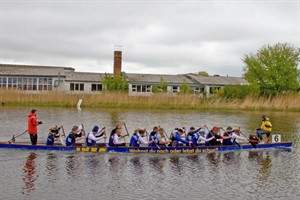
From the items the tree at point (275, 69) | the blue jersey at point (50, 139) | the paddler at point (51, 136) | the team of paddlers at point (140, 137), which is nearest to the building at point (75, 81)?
the tree at point (275, 69)

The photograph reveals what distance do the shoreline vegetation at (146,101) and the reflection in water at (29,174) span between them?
28.4 metres

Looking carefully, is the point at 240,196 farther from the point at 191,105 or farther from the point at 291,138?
the point at 191,105

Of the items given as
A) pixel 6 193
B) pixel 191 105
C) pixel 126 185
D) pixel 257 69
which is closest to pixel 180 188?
pixel 126 185

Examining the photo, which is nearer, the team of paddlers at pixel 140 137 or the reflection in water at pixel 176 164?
the reflection in water at pixel 176 164

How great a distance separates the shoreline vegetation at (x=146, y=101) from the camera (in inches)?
1847

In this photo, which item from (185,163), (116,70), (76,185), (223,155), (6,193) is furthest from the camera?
(116,70)

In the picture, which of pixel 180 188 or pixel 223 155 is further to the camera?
pixel 223 155

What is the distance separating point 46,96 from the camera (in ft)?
155

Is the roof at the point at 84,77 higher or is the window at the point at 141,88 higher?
the roof at the point at 84,77

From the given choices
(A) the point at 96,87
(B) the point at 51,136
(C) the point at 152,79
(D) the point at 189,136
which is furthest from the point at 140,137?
(C) the point at 152,79

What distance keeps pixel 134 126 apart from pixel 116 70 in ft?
122

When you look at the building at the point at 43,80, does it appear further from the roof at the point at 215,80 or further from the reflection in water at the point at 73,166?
the reflection in water at the point at 73,166

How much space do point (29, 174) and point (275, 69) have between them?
49.3 m

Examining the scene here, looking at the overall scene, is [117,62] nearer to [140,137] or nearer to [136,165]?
[140,137]
